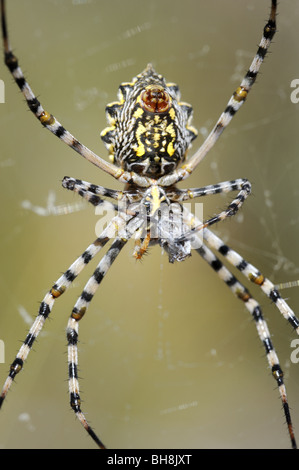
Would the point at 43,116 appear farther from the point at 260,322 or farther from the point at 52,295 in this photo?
the point at 260,322

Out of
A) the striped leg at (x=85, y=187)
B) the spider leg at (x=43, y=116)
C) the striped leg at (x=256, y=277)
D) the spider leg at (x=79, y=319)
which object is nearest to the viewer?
the spider leg at (x=43, y=116)

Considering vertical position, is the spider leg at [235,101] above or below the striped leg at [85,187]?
above

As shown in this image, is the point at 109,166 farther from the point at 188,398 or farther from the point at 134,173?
the point at 188,398

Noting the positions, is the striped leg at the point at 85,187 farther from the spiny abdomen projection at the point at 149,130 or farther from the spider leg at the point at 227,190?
the spider leg at the point at 227,190

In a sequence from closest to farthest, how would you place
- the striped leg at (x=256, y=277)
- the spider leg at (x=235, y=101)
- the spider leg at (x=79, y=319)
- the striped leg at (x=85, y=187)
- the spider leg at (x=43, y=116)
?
the spider leg at (x=43, y=116)
the spider leg at (x=235, y=101)
the striped leg at (x=85, y=187)
the spider leg at (x=79, y=319)
the striped leg at (x=256, y=277)

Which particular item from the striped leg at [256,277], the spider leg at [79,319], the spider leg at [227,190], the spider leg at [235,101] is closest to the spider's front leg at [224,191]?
the spider leg at [227,190]

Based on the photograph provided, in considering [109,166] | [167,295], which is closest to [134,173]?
[109,166]

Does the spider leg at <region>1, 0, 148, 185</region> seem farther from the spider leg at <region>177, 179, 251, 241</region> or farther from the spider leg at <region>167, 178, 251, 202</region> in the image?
the spider leg at <region>177, 179, 251, 241</region>
